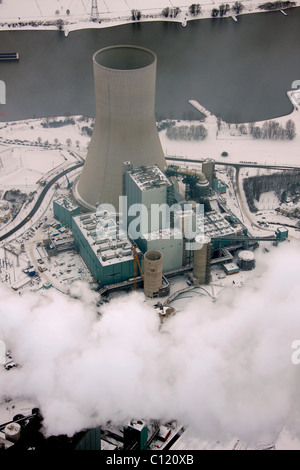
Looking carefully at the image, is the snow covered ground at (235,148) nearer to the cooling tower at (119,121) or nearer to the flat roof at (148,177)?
the cooling tower at (119,121)

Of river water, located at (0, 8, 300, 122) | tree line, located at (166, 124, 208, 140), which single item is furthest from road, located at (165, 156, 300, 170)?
river water, located at (0, 8, 300, 122)

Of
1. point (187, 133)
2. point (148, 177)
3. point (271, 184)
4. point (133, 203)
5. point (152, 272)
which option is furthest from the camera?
point (187, 133)

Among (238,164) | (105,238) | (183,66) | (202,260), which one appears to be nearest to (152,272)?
(202,260)

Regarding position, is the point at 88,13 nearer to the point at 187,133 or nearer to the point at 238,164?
the point at 187,133

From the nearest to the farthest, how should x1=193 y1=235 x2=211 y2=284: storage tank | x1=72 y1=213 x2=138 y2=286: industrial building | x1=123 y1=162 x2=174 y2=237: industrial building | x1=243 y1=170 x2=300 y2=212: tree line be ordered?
x1=193 y1=235 x2=211 y2=284: storage tank, x1=72 y1=213 x2=138 y2=286: industrial building, x1=123 y1=162 x2=174 y2=237: industrial building, x1=243 y1=170 x2=300 y2=212: tree line

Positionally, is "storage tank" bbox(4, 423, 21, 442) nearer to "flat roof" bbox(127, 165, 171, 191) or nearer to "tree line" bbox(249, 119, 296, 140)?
"flat roof" bbox(127, 165, 171, 191)
